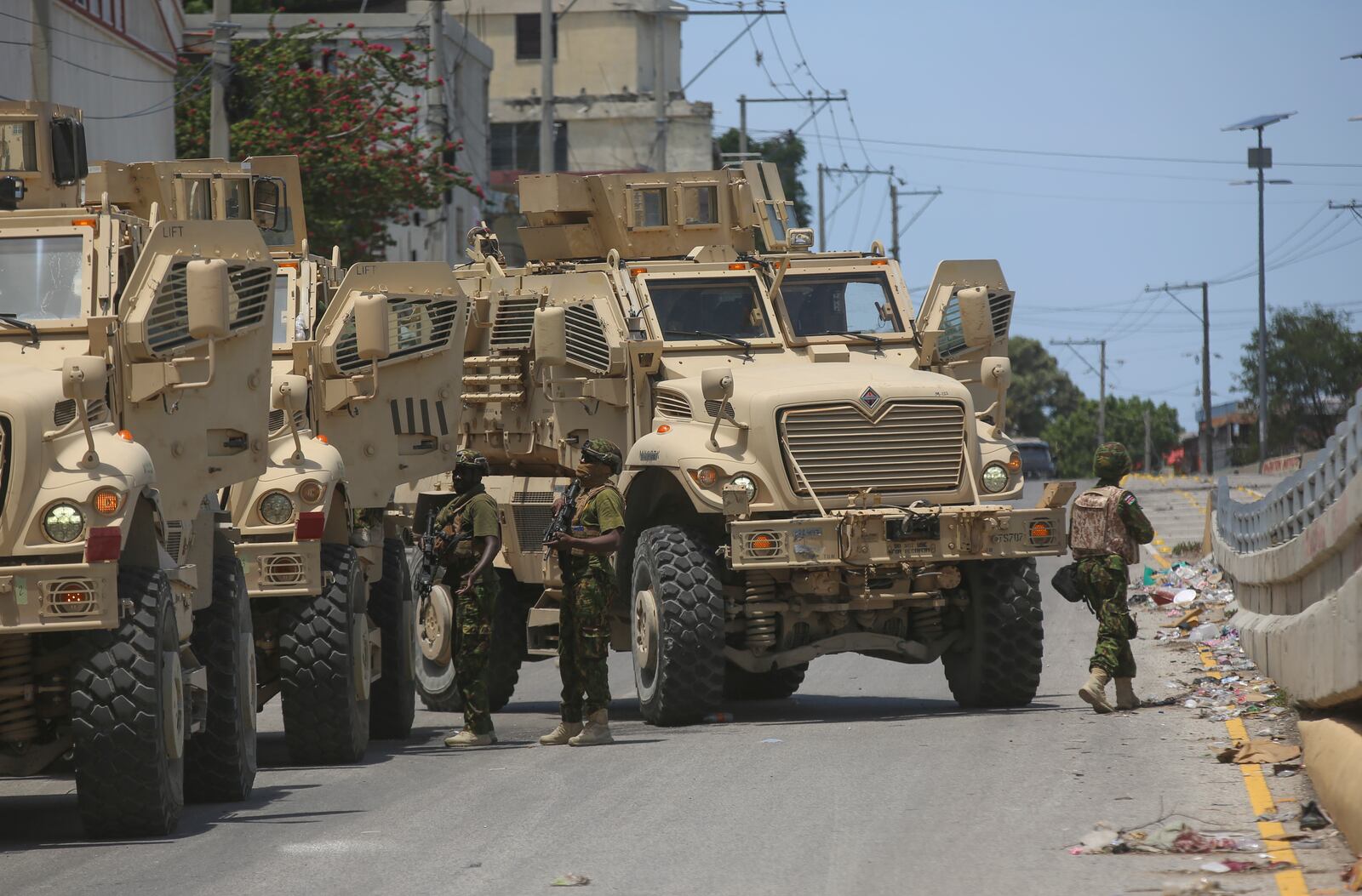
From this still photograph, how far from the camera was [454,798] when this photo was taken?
420 inches

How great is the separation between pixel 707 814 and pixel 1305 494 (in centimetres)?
578

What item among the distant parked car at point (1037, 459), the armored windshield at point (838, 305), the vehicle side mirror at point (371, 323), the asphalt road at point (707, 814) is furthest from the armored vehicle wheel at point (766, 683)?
the distant parked car at point (1037, 459)

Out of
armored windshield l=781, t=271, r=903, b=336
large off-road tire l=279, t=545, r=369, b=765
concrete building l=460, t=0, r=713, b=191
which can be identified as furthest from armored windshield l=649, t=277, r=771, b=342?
concrete building l=460, t=0, r=713, b=191

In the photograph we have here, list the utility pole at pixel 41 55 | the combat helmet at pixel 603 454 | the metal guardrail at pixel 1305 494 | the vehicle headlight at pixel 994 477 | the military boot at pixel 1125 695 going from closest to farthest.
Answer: the metal guardrail at pixel 1305 494 → the combat helmet at pixel 603 454 → the military boot at pixel 1125 695 → the vehicle headlight at pixel 994 477 → the utility pole at pixel 41 55

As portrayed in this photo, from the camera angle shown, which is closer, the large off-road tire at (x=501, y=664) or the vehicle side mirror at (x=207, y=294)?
the vehicle side mirror at (x=207, y=294)

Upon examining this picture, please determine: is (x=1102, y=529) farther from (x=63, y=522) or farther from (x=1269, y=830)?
(x=63, y=522)

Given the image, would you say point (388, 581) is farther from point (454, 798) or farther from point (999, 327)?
point (999, 327)

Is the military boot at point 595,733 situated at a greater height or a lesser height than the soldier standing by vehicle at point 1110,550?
lesser

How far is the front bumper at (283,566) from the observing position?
473 inches

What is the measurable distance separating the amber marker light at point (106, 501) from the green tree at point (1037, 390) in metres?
109

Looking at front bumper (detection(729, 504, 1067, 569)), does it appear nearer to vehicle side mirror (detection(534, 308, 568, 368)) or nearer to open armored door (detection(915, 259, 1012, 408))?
open armored door (detection(915, 259, 1012, 408))

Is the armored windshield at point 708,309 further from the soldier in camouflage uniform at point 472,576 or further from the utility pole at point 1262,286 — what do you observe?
the utility pole at point 1262,286

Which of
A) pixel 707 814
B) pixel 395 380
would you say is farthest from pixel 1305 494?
pixel 395 380

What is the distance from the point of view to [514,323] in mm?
16719
